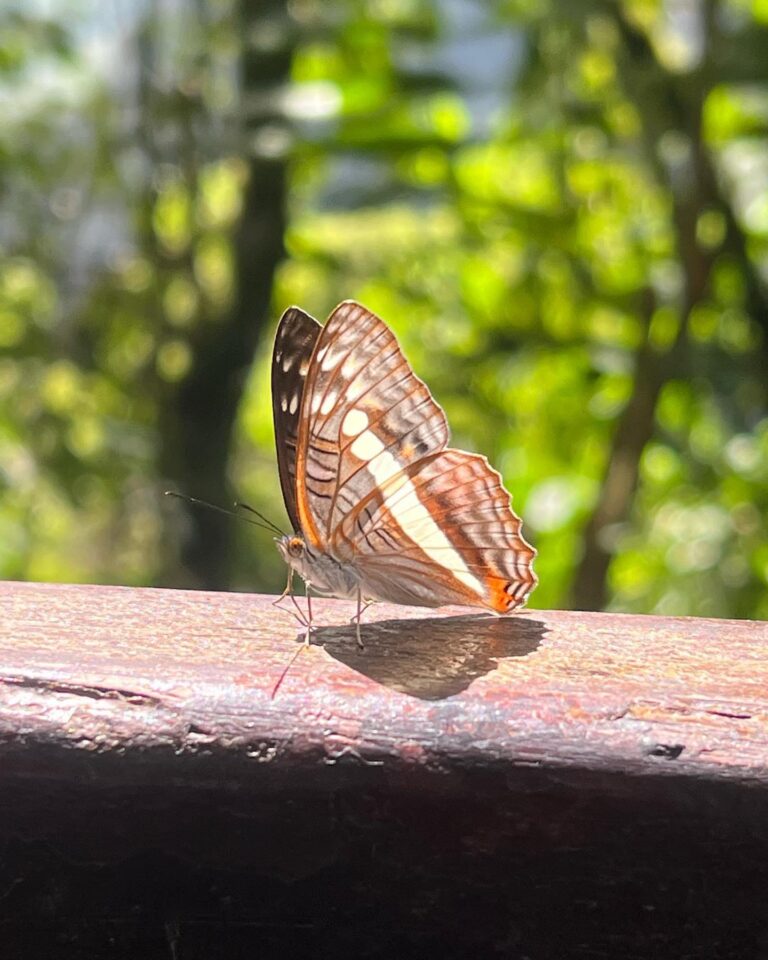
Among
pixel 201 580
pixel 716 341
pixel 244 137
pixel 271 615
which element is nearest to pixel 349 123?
pixel 244 137

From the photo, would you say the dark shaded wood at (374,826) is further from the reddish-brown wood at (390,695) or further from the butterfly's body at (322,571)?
the butterfly's body at (322,571)

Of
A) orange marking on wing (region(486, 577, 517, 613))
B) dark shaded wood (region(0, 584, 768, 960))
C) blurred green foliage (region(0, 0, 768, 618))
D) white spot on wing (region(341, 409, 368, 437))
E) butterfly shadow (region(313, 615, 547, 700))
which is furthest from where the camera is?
blurred green foliage (region(0, 0, 768, 618))

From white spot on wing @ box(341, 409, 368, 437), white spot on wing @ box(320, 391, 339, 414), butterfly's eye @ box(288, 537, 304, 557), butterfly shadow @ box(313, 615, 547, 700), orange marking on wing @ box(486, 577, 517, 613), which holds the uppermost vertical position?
white spot on wing @ box(320, 391, 339, 414)

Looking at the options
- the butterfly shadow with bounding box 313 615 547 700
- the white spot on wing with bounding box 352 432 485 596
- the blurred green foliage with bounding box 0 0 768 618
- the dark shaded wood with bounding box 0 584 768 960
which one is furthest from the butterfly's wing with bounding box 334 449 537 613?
the blurred green foliage with bounding box 0 0 768 618

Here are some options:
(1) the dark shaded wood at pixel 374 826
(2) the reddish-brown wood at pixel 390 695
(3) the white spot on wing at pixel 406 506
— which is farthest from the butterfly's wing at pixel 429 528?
(1) the dark shaded wood at pixel 374 826

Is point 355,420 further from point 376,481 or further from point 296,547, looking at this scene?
point 296,547

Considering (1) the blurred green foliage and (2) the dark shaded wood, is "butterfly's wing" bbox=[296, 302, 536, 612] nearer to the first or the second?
(2) the dark shaded wood

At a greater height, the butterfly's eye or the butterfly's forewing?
the butterfly's forewing

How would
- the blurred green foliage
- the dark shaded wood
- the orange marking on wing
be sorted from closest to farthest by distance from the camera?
the dark shaded wood
the orange marking on wing
the blurred green foliage
